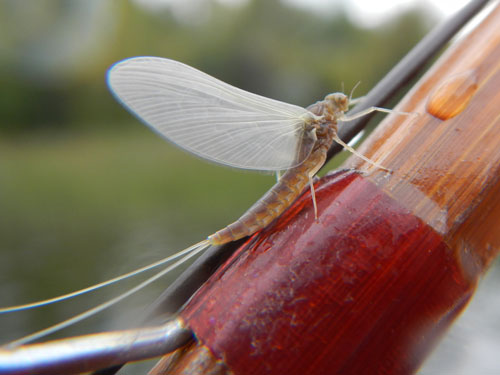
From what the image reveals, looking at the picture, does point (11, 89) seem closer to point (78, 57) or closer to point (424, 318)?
point (78, 57)

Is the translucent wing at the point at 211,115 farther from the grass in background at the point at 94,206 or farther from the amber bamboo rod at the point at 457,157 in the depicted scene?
the amber bamboo rod at the point at 457,157

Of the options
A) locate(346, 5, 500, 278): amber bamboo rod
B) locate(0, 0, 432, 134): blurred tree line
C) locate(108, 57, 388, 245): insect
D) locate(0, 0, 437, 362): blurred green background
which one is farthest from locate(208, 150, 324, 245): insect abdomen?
locate(0, 0, 432, 134): blurred tree line

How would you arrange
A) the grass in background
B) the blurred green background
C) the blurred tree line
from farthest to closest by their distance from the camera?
the blurred tree line → the blurred green background → the grass in background

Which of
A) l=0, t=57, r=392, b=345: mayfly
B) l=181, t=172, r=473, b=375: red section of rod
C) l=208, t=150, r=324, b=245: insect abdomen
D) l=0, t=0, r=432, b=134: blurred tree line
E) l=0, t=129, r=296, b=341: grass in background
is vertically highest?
l=0, t=0, r=432, b=134: blurred tree line

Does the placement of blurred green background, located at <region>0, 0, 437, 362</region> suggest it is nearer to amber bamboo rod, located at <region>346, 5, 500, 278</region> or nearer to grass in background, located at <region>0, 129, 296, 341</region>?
grass in background, located at <region>0, 129, 296, 341</region>

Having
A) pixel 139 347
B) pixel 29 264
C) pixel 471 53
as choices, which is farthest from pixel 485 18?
pixel 29 264

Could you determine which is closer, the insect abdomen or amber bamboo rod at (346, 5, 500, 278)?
amber bamboo rod at (346, 5, 500, 278)

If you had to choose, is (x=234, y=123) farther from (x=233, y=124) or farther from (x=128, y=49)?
(x=128, y=49)
